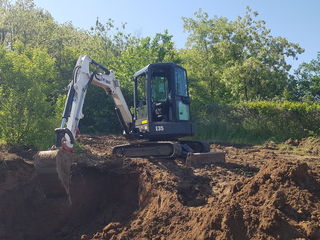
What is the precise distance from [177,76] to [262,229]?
609cm

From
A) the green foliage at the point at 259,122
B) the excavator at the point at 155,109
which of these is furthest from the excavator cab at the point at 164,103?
the green foliage at the point at 259,122

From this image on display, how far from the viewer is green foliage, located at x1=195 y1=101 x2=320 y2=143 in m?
19.8

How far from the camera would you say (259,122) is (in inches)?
810

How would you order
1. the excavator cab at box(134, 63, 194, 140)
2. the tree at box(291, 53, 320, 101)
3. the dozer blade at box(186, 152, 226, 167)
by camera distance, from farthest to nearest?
1. the tree at box(291, 53, 320, 101)
2. the excavator cab at box(134, 63, 194, 140)
3. the dozer blade at box(186, 152, 226, 167)

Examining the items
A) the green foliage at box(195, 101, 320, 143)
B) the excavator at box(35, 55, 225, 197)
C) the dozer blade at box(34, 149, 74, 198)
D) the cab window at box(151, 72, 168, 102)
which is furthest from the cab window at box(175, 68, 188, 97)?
the green foliage at box(195, 101, 320, 143)

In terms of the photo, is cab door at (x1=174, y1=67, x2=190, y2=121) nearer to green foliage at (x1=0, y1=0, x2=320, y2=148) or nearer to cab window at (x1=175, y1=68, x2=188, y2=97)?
cab window at (x1=175, y1=68, x2=188, y2=97)

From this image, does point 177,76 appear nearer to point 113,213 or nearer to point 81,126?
point 113,213

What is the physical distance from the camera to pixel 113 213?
8664 millimetres

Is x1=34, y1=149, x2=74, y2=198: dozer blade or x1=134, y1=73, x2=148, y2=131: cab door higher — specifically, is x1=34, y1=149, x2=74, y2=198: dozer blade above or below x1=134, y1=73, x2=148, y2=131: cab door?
below

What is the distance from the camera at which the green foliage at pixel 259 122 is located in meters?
19.8

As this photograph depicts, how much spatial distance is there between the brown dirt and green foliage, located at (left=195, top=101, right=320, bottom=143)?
9576 mm

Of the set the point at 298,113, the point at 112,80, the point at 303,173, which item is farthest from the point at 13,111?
the point at 298,113

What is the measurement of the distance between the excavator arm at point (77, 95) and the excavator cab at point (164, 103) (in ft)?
2.94

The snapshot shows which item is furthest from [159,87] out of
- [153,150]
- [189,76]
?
[189,76]
